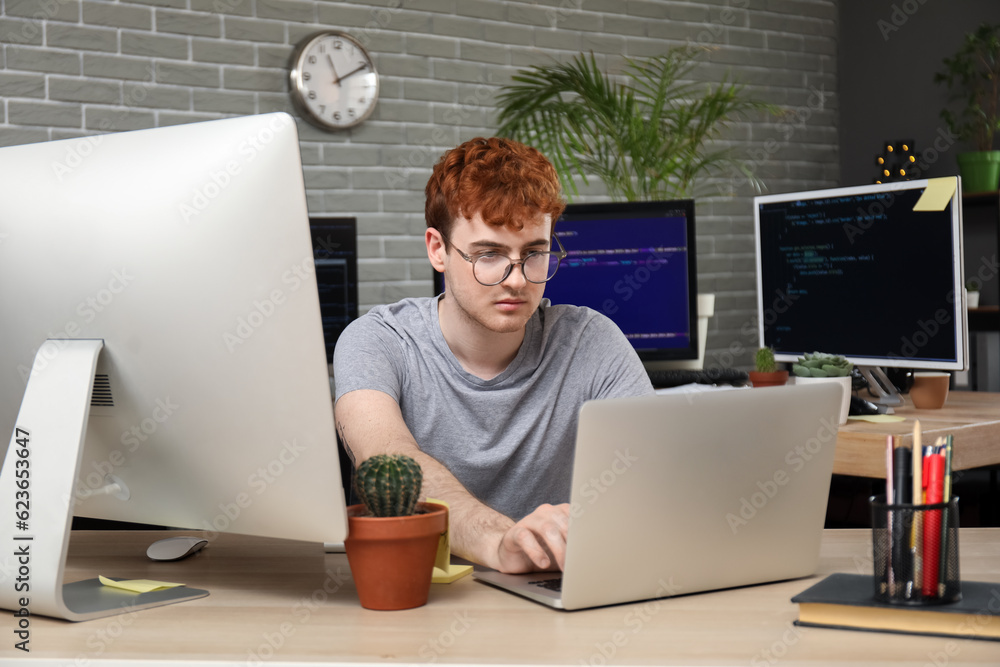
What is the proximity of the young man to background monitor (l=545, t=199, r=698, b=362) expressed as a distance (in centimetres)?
74

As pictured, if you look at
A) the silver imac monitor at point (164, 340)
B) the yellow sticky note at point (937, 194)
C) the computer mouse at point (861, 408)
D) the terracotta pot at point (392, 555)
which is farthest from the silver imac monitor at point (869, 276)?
the silver imac monitor at point (164, 340)

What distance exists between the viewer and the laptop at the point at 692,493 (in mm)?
881

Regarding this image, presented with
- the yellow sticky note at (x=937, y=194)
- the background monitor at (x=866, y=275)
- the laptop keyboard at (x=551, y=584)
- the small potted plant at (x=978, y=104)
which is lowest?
the laptop keyboard at (x=551, y=584)

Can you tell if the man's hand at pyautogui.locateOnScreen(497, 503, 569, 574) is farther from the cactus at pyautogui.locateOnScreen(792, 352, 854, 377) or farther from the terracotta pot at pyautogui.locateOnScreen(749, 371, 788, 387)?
the terracotta pot at pyautogui.locateOnScreen(749, 371, 788, 387)

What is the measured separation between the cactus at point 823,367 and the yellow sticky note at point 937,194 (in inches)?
14.3

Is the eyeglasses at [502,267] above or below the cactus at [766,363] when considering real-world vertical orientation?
above

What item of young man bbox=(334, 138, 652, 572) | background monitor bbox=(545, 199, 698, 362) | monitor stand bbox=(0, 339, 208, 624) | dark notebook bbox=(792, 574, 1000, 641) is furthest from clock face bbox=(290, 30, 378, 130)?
dark notebook bbox=(792, 574, 1000, 641)

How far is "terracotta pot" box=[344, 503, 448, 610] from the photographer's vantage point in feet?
2.98

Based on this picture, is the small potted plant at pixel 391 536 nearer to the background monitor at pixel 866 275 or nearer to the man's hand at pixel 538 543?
the man's hand at pixel 538 543

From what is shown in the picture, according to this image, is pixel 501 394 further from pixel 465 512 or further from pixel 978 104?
pixel 978 104

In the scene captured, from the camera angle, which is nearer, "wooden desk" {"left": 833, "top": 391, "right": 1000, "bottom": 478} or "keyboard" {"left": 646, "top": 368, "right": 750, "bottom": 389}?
"wooden desk" {"left": 833, "top": 391, "right": 1000, "bottom": 478}

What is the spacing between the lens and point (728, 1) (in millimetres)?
4422

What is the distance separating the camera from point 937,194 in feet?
6.56

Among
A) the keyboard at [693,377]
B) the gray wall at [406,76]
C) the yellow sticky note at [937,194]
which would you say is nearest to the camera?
the yellow sticky note at [937,194]
